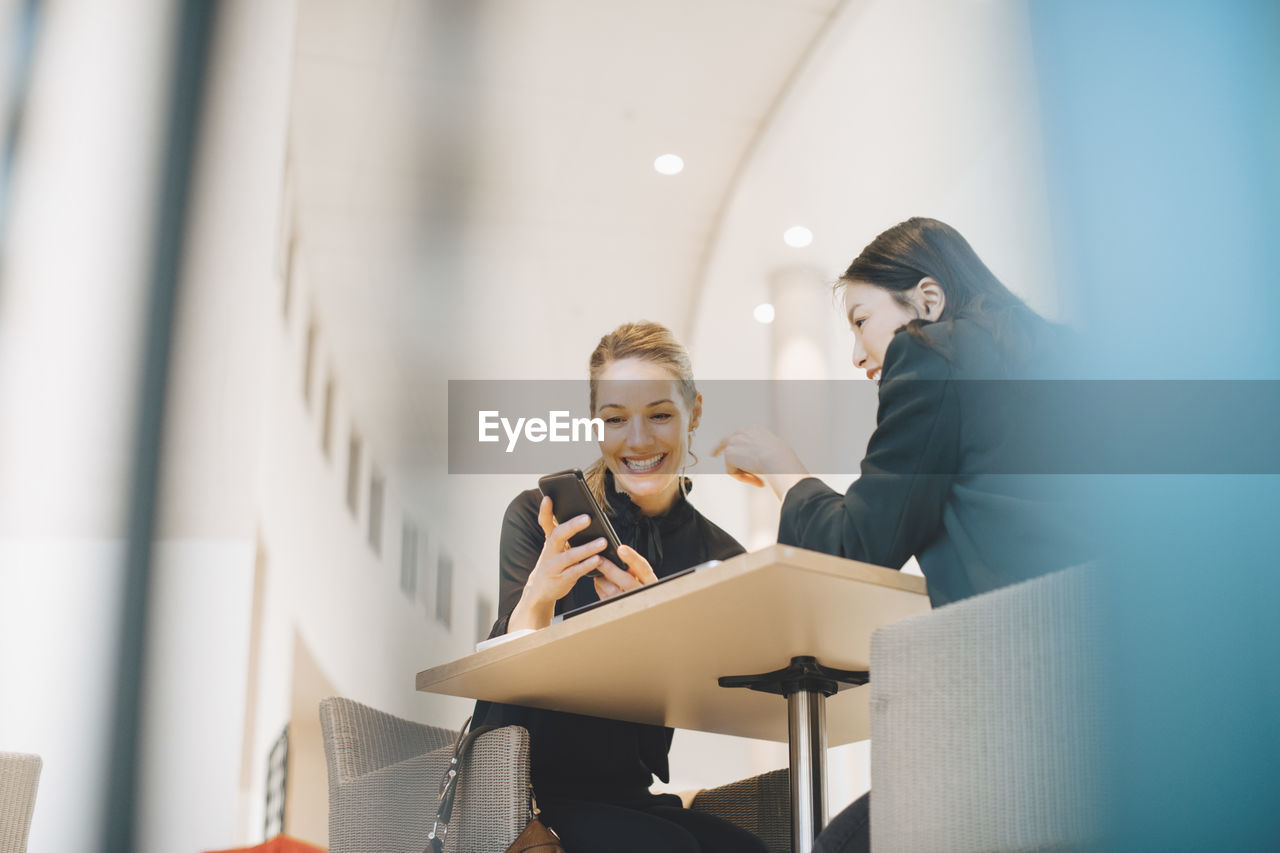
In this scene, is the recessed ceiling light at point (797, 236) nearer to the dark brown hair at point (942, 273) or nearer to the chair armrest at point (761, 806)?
the chair armrest at point (761, 806)

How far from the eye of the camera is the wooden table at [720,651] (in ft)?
3.23

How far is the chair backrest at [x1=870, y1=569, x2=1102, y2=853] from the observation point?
0.70m

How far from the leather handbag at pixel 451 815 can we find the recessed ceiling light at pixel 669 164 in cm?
390

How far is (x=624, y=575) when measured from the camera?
1346mm

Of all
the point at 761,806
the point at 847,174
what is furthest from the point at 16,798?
the point at 847,174

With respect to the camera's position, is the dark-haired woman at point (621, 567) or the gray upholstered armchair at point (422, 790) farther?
the dark-haired woman at point (621, 567)

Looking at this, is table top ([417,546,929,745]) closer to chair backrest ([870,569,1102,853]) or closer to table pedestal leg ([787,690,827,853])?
table pedestal leg ([787,690,827,853])

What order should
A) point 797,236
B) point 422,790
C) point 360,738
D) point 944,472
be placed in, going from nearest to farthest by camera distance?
point 944,472 → point 422,790 → point 360,738 → point 797,236

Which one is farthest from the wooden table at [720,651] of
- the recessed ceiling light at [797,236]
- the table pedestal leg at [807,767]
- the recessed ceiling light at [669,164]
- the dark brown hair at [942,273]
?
the recessed ceiling light at [669,164]

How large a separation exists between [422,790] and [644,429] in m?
0.72

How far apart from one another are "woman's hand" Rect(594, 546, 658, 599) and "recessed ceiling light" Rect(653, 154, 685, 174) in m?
3.61
